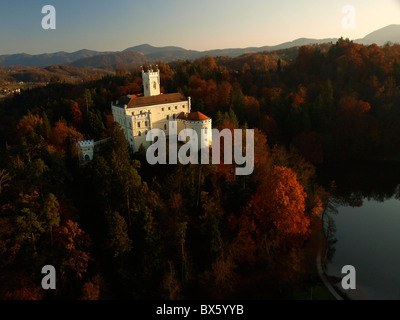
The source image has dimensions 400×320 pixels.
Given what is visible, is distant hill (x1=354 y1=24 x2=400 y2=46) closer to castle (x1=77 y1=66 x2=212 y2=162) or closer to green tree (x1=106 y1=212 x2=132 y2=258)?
castle (x1=77 y1=66 x2=212 y2=162)

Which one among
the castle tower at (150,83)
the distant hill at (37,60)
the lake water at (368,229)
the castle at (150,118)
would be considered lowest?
the lake water at (368,229)

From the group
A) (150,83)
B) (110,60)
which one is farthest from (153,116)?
(110,60)

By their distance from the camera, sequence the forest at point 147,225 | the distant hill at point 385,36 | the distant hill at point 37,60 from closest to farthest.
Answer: the forest at point 147,225
the distant hill at point 385,36
the distant hill at point 37,60

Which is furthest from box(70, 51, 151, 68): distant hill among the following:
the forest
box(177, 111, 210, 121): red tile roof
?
the forest

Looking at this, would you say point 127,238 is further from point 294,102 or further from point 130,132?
point 294,102

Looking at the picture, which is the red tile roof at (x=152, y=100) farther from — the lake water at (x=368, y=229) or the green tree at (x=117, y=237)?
the lake water at (x=368, y=229)

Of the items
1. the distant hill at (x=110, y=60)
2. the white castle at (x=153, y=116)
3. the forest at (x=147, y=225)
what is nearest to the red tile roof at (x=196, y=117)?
the white castle at (x=153, y=116)

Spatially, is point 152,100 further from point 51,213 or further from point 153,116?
point 51,213

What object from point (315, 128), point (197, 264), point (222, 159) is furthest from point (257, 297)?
point (315, 128)
